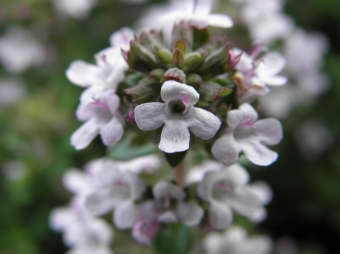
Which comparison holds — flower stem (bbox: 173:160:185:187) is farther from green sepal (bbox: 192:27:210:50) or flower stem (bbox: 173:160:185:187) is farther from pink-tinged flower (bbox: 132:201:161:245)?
green sepal (bbox: 192:27:210:50)

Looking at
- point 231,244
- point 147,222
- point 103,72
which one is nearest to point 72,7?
point 103,72

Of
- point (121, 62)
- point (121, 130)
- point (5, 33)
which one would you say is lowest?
point (5, 33)

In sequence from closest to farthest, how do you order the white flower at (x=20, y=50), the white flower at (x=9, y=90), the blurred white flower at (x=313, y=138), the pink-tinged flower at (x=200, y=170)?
the pink-tinged flower at (x=200, y=170) < the blurred white flower at (x=313, y=138) < the white flower at (x=20, y=50) < the white flower at (x=9, y=90)

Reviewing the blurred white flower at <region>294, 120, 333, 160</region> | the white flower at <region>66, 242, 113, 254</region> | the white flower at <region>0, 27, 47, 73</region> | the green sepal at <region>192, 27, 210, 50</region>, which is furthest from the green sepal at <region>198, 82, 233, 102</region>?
the white flower at <region>0, 27, 47, 73</region>

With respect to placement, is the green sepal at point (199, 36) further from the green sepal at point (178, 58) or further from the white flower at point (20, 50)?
the white flower at point (20, 50)

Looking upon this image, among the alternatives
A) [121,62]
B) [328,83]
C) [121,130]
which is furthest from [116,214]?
[328,83]

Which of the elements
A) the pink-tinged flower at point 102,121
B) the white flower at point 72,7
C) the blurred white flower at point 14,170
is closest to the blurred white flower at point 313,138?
the white flower at point 72,7

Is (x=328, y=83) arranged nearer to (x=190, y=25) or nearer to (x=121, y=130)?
(x=190, y=25)
